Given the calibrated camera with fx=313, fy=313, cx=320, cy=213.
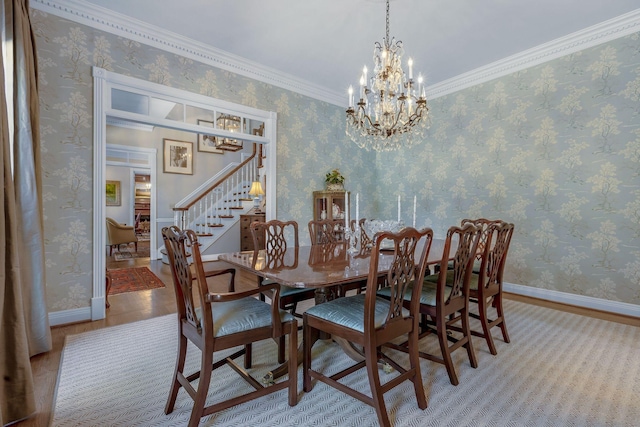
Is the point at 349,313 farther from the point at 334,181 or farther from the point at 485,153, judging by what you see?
the point at 485,153

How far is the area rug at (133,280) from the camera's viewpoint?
397cm

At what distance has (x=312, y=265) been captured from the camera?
1968 mm

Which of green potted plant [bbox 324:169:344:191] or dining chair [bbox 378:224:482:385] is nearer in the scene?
dining chair [bbox 378:224:482:385]

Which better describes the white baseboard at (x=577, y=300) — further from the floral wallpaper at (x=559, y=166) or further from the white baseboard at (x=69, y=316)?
the white baseboard at (x=69, y=316)

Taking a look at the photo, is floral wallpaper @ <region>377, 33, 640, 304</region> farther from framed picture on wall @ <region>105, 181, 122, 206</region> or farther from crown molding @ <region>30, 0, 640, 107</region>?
framed picture on wall @ <region>105, 181, 122, 206</region>

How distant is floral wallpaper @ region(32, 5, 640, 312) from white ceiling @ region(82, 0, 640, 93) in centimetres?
36

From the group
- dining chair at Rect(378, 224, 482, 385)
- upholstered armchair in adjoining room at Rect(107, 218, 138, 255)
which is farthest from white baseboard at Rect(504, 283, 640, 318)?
upholstered armchair in adjoining room at Rect(107, 218, 138, 255)

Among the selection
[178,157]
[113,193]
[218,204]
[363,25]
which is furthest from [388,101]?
[113,193]

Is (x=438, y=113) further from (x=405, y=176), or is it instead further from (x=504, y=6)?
(x=504, y=6)

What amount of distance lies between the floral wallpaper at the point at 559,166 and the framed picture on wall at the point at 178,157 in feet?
18.0

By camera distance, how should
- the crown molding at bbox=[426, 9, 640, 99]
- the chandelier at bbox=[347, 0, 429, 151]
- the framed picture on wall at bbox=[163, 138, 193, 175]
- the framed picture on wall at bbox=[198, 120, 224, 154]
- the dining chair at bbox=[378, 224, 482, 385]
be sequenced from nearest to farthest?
the dining chair at bbox=[378, 224, 482, 385]
the chandelier at bbox=[347, 0, 429, 151]
the crown molding at bbox=[426, 9, 640, 99]
the framed picture on wall at bbox=[163, 138, 193, 175]
the framed picture on wall at bbox=[198, 120, 224, 154]

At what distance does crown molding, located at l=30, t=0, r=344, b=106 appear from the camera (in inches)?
107

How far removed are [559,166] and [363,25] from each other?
2.61 metres

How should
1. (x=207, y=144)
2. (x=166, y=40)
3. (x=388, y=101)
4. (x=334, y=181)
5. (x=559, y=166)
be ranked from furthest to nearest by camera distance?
(x=207, y=144)
(x=334, y=181)
(x=559, y=166)
(x=166, y=40)
(x=388, y=101)
